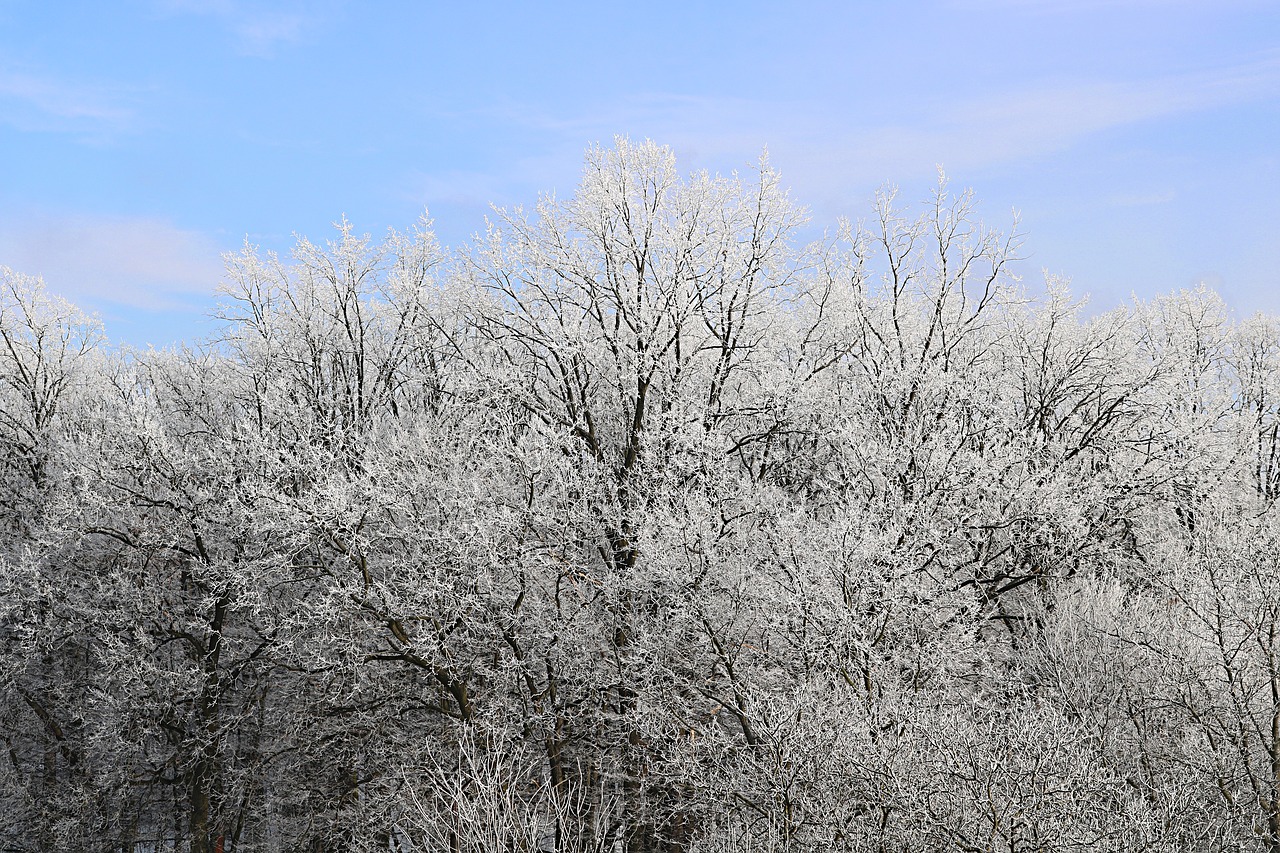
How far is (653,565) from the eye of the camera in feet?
53.5

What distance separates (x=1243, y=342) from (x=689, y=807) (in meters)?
32.4

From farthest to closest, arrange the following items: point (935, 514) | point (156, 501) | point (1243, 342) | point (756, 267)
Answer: point (1243, 342) → point (756, 267) → point (156, 501) → point (935, 514)

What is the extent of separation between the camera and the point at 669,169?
70.3 ft

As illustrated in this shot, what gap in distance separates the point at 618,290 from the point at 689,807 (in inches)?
404

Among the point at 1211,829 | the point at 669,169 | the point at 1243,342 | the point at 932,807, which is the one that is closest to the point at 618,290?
the point at 669,169

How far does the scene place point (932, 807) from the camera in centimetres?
1180

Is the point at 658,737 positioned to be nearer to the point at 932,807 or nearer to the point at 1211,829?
the point at 932,807

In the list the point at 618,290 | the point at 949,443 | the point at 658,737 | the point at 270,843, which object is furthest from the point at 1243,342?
the point at 270,843

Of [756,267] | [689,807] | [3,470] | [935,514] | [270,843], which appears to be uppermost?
[756,267]

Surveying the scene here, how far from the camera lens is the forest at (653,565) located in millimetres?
14375

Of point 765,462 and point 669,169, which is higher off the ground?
point 669,169

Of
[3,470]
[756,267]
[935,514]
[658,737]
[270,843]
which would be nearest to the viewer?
[658,737]

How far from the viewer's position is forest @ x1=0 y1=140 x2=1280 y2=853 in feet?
47.2

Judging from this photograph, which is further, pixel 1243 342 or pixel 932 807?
pixel 1243 342
